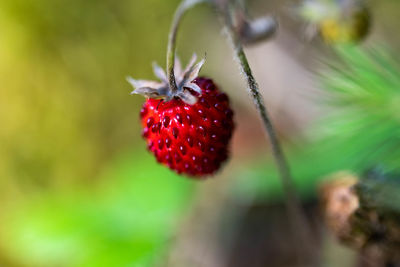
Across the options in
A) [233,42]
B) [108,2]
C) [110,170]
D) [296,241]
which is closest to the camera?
[233,42]

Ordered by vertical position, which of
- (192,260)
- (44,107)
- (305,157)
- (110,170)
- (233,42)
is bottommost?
(233,42)

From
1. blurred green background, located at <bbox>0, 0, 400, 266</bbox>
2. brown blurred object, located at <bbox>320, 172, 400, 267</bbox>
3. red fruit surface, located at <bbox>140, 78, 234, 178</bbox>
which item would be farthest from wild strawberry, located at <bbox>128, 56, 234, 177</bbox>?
blurred green background, located at <bbox>0, 0, 400, 266</bbox>

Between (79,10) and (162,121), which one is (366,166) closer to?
(162,121)

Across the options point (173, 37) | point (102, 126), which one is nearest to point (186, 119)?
point (173, 37)

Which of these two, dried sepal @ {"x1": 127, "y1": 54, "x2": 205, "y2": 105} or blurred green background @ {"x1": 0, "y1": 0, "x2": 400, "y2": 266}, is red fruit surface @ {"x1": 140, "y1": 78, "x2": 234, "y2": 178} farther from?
blurred green background @ {"x1": 0, "y1": 0, "x2": 400, "y2": 266}

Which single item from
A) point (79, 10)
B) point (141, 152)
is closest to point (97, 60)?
point (79, 10)

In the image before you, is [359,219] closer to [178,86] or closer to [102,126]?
[178,86]

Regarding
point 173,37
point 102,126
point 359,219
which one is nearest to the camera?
point 173,37
